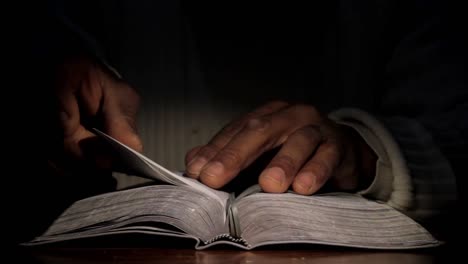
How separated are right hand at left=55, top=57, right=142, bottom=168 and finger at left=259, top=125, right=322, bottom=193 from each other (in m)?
0.22

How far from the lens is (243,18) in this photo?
5.13ft

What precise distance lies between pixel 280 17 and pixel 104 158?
0.86 m

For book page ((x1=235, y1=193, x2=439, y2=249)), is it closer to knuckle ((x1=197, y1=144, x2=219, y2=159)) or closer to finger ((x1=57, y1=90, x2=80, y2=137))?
knuckle ((x1=197, y1=144, x2=219, y2=159))

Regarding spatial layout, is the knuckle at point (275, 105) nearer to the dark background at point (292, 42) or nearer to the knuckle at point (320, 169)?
the knuckle at point (320, 169)

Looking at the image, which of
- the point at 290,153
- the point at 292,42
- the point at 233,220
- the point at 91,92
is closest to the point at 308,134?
the point at 290,153

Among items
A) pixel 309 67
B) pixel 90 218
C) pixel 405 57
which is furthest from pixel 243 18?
pixel 90 218

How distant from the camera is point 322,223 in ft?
1.91

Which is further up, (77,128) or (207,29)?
(207,29)

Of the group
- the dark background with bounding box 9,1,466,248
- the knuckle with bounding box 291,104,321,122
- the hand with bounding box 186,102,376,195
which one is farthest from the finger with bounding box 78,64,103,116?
the dark background with bounding box 9,1,466,248

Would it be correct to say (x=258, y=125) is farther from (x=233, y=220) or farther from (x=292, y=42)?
(x=292, y=42)

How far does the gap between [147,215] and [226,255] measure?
0.09m

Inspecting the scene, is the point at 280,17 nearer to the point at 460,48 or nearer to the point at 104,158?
the point at 460,48

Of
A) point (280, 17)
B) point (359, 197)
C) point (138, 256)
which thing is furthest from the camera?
point (280, 17)

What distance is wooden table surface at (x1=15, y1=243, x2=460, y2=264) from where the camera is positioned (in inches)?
19.5
